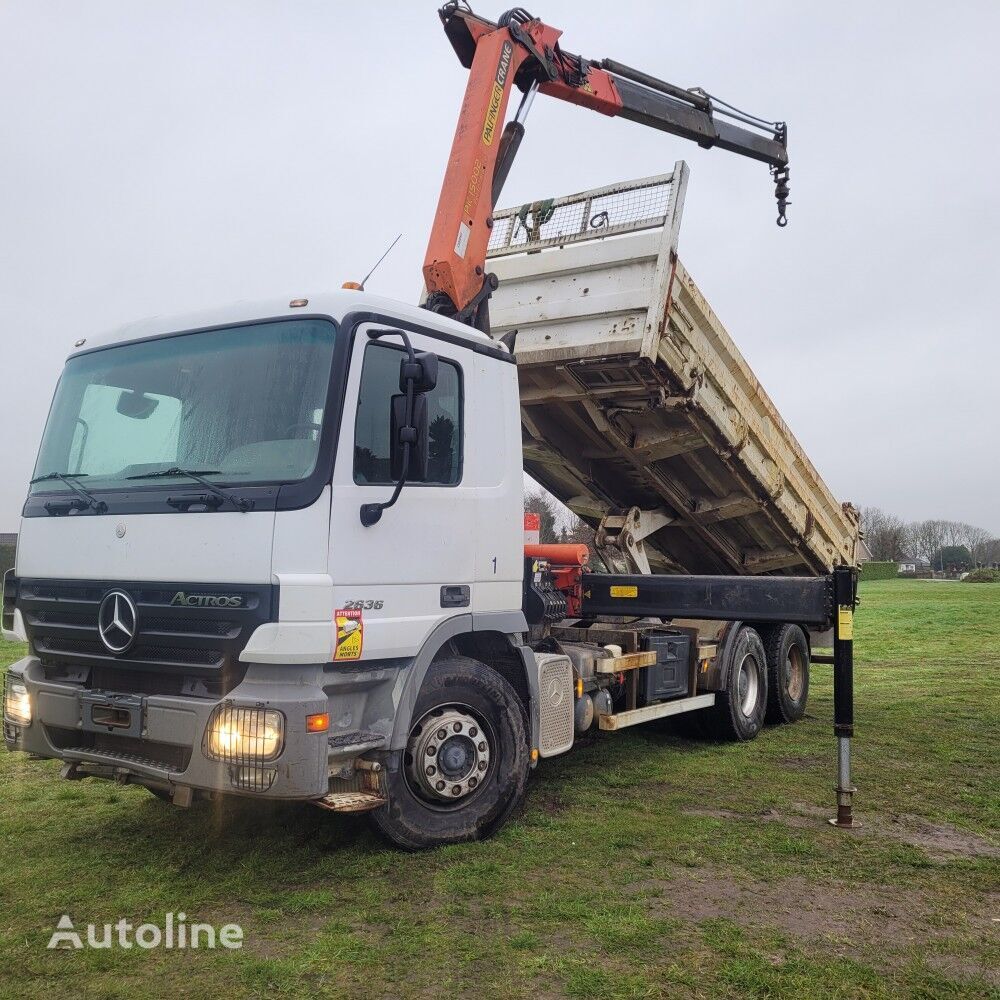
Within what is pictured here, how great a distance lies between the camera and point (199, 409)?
→ 4.45m

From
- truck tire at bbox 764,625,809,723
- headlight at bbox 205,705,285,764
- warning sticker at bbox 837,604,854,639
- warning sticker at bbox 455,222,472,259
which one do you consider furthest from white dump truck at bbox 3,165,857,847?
truck tire at bbox 764,625,809,723

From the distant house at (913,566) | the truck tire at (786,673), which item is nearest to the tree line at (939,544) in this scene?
the distant house at (913,566)

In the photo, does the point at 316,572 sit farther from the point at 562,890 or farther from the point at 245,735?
the point at 562,890

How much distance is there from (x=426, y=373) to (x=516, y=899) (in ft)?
7.69

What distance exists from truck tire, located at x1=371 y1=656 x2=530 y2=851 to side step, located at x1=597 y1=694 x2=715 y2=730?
1149 mm

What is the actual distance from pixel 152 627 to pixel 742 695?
509cm

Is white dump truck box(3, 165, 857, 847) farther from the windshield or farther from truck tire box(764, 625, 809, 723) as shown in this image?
truck tire box(764, 625, 809, 723)

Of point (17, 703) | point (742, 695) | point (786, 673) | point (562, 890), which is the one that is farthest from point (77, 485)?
point (786, 673)

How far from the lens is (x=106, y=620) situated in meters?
4.34

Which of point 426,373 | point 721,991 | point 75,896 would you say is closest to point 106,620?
point 75,896

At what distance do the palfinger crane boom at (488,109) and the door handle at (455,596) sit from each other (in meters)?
1.84

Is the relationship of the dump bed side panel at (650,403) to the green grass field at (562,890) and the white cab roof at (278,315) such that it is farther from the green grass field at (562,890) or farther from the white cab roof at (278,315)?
the green grass field at (562,890)

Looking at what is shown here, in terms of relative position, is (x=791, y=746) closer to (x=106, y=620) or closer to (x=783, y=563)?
(x=783, y=563)

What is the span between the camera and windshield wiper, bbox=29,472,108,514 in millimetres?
4453
